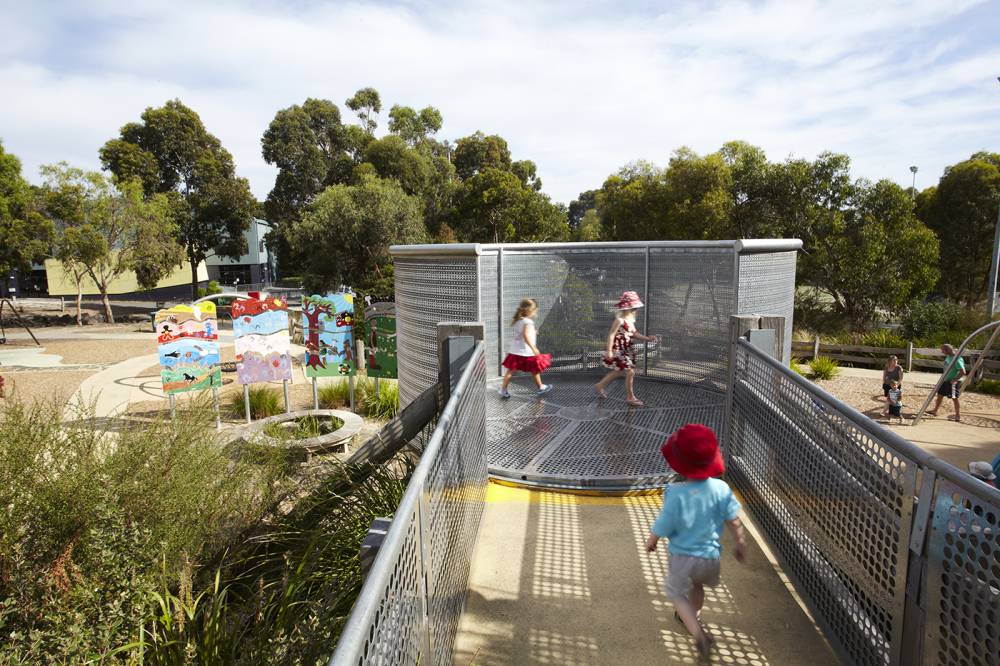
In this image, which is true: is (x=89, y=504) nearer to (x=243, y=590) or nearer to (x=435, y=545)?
(x=243, y=590)

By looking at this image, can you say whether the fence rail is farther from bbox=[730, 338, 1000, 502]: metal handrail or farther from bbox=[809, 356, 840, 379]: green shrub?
bbox=[730, 338, 1000, 502]: metal handrail

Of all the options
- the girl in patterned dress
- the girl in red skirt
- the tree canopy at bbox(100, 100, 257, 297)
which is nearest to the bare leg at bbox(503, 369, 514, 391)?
the girl in red skirt

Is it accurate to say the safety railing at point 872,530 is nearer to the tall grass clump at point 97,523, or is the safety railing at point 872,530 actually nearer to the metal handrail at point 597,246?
the metal handrail at point 597,246

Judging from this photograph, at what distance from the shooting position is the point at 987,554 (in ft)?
6.40

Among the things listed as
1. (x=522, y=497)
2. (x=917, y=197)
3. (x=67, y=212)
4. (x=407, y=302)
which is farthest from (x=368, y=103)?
(x=522, y=497)

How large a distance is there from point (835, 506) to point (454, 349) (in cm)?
294

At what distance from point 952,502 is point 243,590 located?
400cm

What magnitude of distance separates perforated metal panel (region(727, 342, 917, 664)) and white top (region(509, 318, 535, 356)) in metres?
3.34

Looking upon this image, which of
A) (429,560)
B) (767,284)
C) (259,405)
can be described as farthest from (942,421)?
(259,405)

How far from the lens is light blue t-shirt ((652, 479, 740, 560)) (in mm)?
3035

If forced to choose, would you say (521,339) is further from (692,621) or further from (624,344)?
(692,621)

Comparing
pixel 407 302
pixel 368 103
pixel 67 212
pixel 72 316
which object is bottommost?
pixel 72 316

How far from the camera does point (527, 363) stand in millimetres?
7441

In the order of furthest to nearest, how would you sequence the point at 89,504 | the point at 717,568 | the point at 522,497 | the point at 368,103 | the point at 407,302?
1. the point at 368,103
2. the point at 407,302
3. the point at 522,497
4. the point at 89,504
5. the point at 717,568
